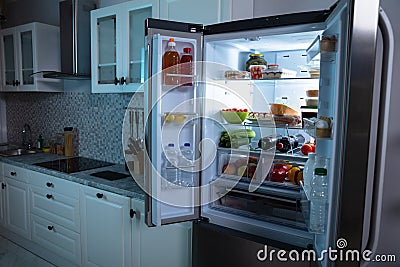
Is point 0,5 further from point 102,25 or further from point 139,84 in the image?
point 139,84

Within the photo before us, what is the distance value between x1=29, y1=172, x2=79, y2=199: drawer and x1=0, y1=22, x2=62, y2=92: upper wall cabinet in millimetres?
920

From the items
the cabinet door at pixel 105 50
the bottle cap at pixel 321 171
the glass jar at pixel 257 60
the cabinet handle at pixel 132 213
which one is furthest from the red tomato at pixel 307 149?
the cabinet door at pixel 105 50

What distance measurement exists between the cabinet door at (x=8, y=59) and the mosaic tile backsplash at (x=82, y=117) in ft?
0.95

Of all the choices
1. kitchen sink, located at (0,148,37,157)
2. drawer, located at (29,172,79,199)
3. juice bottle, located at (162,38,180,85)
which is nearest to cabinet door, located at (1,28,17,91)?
kitchen sink, located at (0,148,37,157)

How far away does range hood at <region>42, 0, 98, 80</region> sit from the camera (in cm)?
262

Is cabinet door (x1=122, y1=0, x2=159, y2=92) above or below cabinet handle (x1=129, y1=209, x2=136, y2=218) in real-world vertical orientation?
above

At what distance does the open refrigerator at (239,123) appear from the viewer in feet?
4.51

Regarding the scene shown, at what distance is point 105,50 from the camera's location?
2.43m

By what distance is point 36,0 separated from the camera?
11.1 ft

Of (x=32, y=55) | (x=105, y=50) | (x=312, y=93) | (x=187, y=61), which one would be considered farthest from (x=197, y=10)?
(x=32, y=55)

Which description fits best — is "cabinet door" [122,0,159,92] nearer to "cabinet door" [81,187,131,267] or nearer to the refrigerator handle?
"cabinet door" [81,187,131,267]

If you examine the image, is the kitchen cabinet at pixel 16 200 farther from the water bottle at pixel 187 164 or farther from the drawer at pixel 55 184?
the water bottle at pixel 187 164

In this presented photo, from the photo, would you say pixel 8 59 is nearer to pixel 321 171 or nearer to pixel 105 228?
pixel 105 228

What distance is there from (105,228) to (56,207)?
1.94 feet
